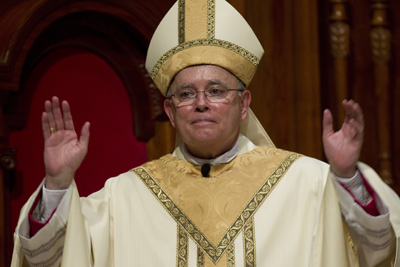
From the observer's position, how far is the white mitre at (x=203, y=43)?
3729mm

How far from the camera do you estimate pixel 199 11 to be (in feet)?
12.7

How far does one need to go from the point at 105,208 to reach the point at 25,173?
909mm

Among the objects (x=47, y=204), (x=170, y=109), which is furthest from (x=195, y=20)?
(x=47, y=204)

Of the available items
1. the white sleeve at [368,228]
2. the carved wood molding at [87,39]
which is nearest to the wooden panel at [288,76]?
the carved wood molding at [87,39]

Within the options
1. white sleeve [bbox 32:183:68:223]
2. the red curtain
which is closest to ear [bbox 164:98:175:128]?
white sleeve [bbox 32:183:68:223]

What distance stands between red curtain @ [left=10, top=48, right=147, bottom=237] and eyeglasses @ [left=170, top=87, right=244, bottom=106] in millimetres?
1118

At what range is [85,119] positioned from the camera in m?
4.68

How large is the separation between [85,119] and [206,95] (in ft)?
4.17

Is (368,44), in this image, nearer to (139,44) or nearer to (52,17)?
(139,44)

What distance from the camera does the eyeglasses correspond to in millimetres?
3631

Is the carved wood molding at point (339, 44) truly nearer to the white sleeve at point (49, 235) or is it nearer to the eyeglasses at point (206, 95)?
the eyeglasses at point (206, 95)

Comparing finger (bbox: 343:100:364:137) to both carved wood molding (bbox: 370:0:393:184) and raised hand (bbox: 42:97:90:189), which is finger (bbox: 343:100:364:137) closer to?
raised hand (bbox: 42:97:90:189)

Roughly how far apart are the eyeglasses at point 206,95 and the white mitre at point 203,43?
12 centimetres

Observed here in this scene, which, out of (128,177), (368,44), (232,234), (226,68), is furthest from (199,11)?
(368,44)
